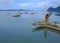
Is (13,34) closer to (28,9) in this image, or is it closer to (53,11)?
(28,9)

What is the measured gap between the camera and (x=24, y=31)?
142 cm

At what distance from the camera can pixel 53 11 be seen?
55.6 inches

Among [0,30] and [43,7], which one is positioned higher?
[43,7]

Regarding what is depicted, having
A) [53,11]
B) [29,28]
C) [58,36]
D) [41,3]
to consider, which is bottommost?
[58,36]

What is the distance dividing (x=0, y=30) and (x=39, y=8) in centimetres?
54

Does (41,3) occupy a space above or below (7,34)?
above

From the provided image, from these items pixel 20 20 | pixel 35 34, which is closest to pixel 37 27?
pixel 35 34

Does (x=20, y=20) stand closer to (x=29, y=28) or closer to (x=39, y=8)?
(x=29, y=28)

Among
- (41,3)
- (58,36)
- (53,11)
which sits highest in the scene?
(41,3)

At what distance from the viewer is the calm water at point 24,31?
4.51 ft

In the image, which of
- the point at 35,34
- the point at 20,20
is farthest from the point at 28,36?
the point at 20,20

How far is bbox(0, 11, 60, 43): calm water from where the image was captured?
1376 millimetres

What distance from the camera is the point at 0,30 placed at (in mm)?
1433

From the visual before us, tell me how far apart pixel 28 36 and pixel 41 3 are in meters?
0.42
